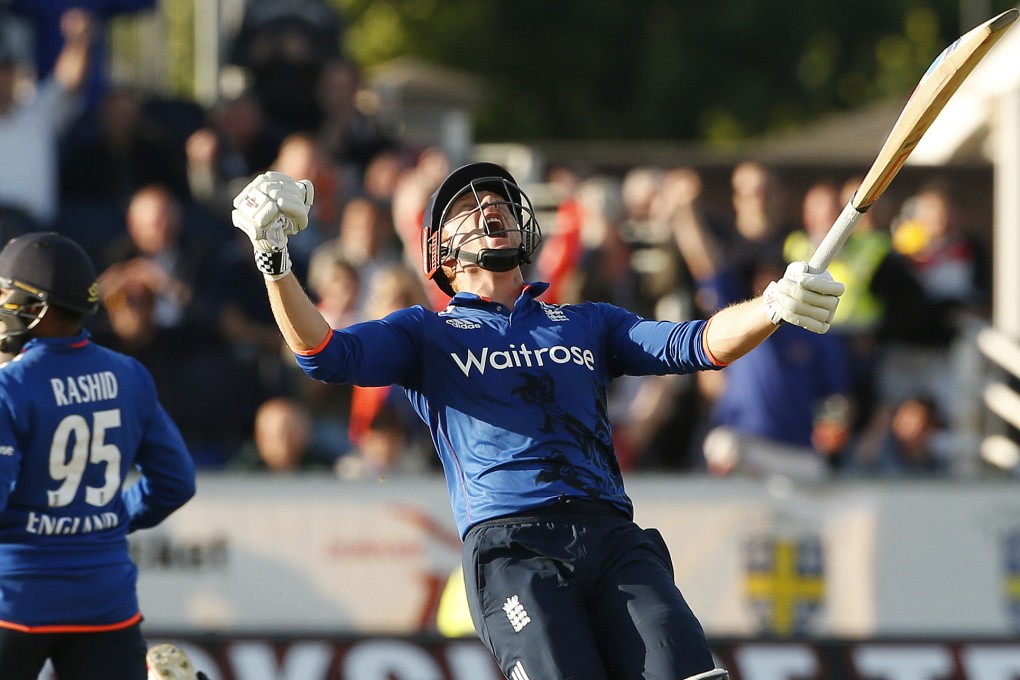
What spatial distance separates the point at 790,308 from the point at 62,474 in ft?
8.07

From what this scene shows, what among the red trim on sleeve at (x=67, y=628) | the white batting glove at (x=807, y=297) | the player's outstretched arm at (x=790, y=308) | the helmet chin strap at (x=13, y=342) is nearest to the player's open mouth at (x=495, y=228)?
the player's outstretched arm at (x=790, y=308)

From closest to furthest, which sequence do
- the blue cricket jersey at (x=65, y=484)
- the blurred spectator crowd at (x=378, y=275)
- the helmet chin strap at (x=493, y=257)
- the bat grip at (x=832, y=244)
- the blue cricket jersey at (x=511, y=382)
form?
the bat grip at (x=832, y=244), the blue cricket jersey at (x=511, y=382), the helmet chin strap at (x=493, y=257), the blue cricket jersey at (x=65, y=484), the blurred spectator crowd at (x=378, y=275)

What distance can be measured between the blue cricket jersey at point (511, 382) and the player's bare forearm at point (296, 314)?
9cm

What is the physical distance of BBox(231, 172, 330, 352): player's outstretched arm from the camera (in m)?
4.88

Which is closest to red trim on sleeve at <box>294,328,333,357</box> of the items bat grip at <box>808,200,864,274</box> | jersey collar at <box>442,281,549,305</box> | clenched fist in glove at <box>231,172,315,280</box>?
clenched fist in glove at <box>231,172,315,280</box>

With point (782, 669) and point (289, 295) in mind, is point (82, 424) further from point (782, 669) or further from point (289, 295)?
point (782, 669)

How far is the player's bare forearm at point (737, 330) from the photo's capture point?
16.5 feet

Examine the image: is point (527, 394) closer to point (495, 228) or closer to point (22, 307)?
point (495, 228)

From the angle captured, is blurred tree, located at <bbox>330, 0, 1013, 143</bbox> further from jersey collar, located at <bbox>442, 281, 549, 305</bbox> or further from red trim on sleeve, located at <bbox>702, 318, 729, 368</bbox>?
red trim on sleeve, located at <bbox>702, 318, 729, 368</bbox>

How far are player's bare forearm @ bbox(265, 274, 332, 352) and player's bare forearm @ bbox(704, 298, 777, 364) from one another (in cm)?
117

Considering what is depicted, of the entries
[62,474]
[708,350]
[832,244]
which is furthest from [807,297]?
[62,474]

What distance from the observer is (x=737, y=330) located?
5.10 meters

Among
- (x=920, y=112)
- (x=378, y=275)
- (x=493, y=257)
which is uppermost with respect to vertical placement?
(x=920, y=112)

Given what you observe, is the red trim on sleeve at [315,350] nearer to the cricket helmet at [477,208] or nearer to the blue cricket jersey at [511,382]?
the blue cricket jersey at [511,382]
